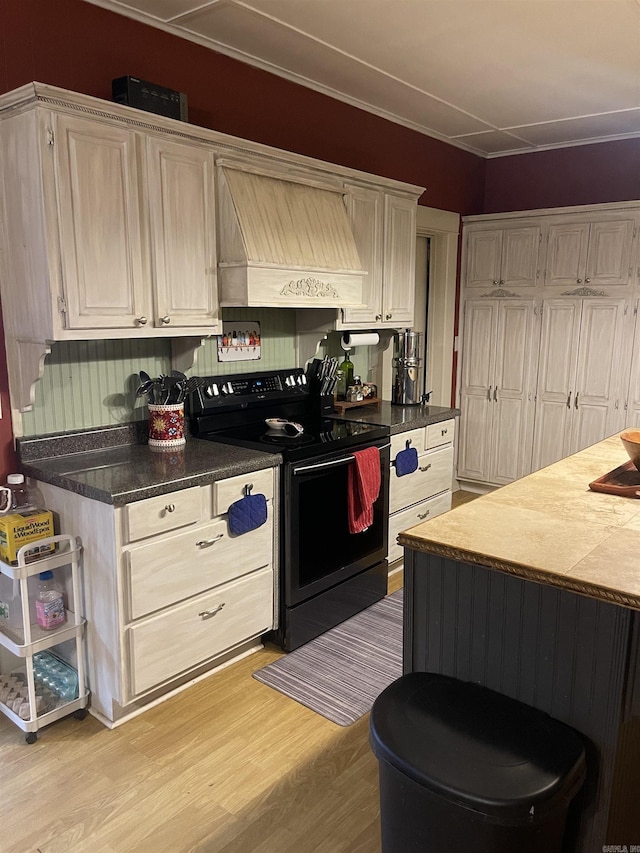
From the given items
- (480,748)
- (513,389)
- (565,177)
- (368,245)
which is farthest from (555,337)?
(480,748)

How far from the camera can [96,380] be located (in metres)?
2.81

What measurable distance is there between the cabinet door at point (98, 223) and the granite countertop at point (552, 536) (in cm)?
144

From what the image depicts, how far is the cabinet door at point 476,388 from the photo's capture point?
5.03 metres

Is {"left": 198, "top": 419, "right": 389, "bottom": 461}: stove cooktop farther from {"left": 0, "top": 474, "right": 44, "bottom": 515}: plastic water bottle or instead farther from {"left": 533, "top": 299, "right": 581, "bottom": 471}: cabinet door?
{"left": 533, "top": 299, "right": 581, "bottom": 471}: cabinet door

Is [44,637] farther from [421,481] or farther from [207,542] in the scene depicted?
[421,481]

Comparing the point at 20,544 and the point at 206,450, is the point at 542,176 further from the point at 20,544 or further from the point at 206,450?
the point at 20,544

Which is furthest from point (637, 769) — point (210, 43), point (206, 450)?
point (210, 43)

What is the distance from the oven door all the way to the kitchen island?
1.05 m

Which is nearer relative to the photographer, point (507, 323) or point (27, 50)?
point (27, 50)

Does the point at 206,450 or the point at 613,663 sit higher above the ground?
the point at 206,450

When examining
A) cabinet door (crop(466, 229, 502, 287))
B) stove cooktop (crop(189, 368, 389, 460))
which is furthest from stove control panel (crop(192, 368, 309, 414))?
cabinet door (crop(466, 229, 502, 287))

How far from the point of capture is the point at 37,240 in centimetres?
232

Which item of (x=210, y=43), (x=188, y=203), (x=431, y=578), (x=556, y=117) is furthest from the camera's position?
(x=556, y=117)

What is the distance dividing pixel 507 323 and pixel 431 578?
3518 mm
